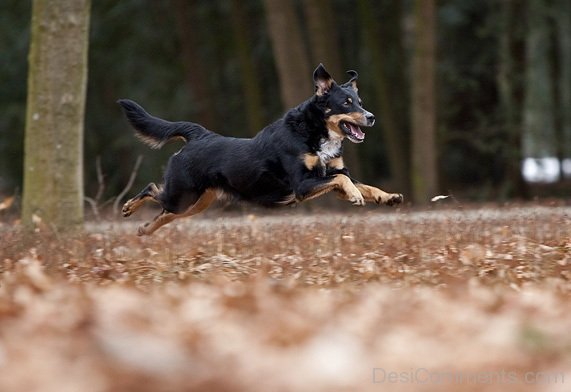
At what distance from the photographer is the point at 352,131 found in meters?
10.6

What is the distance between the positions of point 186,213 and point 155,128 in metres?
1.07

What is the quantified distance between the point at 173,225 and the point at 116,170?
16.5 m

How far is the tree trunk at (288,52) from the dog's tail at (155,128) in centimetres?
974

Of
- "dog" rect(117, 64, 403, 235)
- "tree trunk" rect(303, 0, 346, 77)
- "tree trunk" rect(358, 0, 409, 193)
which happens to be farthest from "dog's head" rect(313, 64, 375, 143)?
"tree trunk" rect(358, 0, 409, 193)

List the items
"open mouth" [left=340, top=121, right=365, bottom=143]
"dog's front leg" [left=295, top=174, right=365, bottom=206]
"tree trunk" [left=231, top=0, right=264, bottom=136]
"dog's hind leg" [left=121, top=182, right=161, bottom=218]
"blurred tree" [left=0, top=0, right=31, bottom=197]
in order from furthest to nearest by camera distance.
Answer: "blurred tree" [left=0, top=0, right=31, bottom=197] < "tree trunk" [left=231, top=0, right=264, bottom=136] < "dog's hind leg" [left=121, top=182, right=161, bottom=218] < "open mouth" [left=340, top=121, right=365, bottom=143] < "dog's front leg" [left=295, top=174, right=365, bottom=206]

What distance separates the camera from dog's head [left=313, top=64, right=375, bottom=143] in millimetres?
10609

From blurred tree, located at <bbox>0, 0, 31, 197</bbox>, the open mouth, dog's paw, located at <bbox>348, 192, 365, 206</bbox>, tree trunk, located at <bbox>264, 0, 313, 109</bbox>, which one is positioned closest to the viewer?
dog's paw, located at <bbox>348, 192, 365, 206</bbox>

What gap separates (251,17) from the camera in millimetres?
29250

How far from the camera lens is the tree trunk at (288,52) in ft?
69.6

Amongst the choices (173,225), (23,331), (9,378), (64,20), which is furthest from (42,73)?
(9,378)

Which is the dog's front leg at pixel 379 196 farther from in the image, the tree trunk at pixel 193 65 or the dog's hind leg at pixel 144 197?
the tree trunk at pixel 193 65

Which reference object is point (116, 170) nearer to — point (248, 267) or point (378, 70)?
point (378, 70)

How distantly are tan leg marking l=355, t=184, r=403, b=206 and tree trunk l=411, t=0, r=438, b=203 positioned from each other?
10.4 m

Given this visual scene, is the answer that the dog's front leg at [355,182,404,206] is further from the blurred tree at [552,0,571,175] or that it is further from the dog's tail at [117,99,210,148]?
the blurred tree at [552,0,571,175]
